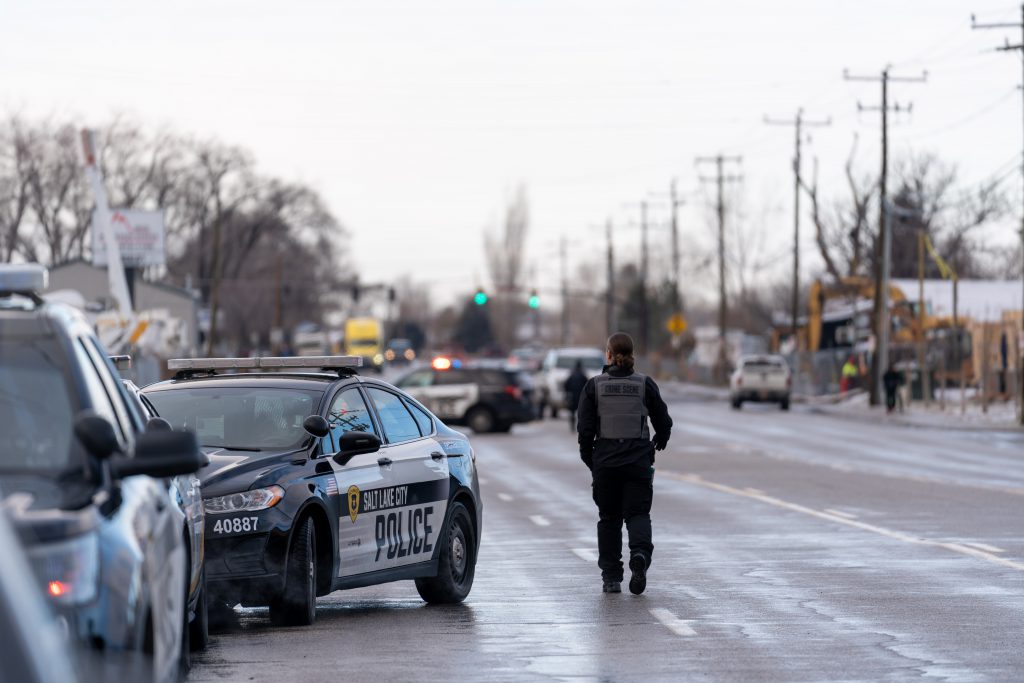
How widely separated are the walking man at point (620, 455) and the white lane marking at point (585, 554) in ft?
7.62

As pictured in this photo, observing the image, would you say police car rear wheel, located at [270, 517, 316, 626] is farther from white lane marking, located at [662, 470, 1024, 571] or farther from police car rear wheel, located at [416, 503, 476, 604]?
white lane marking, located at [662, 470, 1024, 571]

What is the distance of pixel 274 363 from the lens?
1243 cm

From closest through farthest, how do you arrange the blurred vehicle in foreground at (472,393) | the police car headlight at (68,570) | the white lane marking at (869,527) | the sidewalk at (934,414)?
the police car headlight at (68,570), the white lane marking at (869,527), the blurred vehicle in foreground at (472,393), the sidewalk at (934,414)

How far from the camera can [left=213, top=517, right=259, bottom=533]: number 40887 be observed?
33.9 ft

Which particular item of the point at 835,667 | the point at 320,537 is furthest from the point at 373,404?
the point at 835,667

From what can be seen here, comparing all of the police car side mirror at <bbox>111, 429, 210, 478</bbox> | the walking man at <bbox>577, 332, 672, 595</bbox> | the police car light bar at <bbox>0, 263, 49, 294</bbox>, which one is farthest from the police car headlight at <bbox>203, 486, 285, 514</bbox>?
the police car side mirror at <bbox>111, 429, 210, 478</bbox>

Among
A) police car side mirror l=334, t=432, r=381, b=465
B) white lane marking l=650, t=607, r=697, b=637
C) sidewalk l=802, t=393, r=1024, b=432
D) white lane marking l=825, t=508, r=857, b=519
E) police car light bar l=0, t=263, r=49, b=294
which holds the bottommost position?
sidewalk l=802, t=393, r=1024, b=432

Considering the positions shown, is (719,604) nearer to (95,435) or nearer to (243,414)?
(243,414)

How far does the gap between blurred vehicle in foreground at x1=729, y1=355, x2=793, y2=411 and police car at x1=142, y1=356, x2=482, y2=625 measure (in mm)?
47839

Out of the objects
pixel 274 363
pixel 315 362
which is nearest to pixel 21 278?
pixel 315 362

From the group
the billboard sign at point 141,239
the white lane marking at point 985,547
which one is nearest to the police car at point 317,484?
the white lane marking at point 985,547

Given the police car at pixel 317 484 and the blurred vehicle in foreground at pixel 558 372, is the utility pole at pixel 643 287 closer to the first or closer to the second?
the blurred vehicle in foreground at pixel 558 372

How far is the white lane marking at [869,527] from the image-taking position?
580 inches

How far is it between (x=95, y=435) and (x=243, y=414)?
6255 mm
